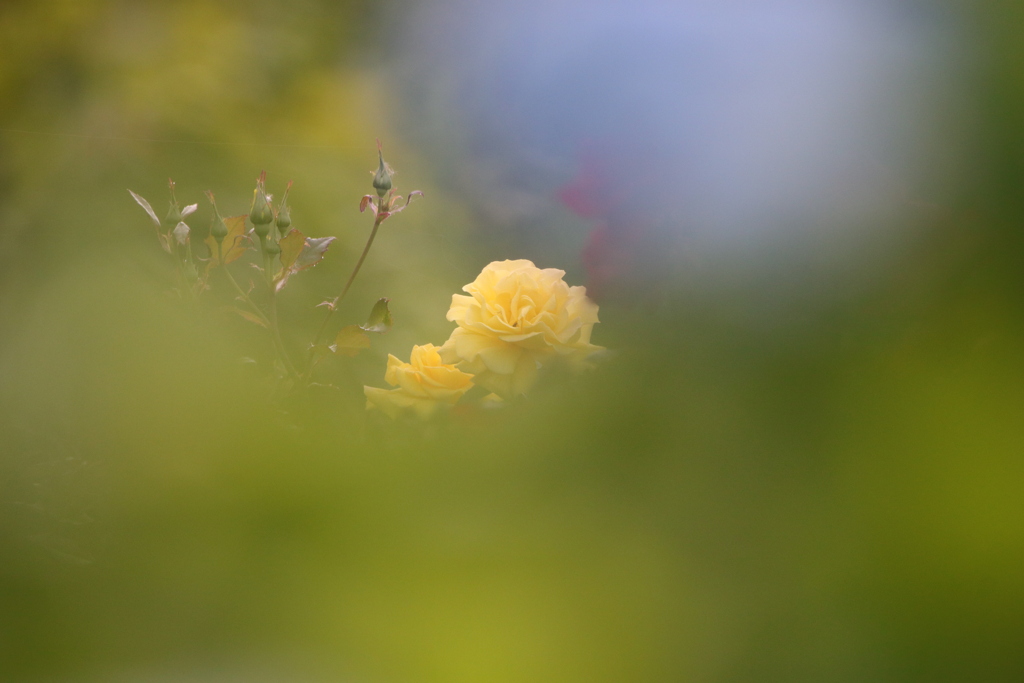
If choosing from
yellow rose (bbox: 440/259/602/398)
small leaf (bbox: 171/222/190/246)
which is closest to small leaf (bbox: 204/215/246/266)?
small leaf (bbox: 171/222/190/246)

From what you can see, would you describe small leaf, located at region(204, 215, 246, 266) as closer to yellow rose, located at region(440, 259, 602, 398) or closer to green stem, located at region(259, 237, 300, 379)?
green stem, located at region(259, 237, 300, 379)

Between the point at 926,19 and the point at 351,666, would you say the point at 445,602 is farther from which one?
the point at 926,19

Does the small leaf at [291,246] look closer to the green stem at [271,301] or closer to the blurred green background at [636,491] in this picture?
the green stem at [271,301]

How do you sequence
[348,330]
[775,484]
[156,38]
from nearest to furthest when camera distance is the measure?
1. [775,484]
2. [348,330]
3. [156,38]

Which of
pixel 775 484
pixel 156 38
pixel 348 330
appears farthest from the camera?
pixel 156 38

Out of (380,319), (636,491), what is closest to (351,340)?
(380,319)

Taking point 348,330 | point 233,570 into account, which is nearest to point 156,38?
point 348,330

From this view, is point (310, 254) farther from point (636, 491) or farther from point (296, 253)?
point (636, 491)
